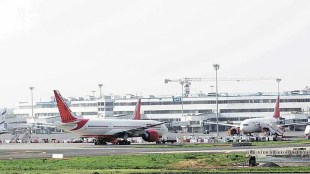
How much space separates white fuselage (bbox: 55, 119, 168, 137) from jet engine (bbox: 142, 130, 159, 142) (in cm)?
114

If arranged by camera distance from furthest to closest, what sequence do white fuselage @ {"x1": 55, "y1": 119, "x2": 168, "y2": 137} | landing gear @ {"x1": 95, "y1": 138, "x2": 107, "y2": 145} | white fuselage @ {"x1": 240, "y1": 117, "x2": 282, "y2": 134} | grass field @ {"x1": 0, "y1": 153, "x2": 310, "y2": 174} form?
white fuselage @ {"x1": 240, "y1": 117, "x2": 282, "y2": 134}, landing gear @ {"x1": 95, "y1": 138, "x2": 107, "y2": 145}, white fuselage @ {"x1": 55, "y1": 119, "x2": 168, "y2": 137}, grass field @ {"x1": 0, "y1": 153, "x2": 310, "y2": 174}

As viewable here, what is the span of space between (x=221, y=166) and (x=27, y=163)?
22.9 m

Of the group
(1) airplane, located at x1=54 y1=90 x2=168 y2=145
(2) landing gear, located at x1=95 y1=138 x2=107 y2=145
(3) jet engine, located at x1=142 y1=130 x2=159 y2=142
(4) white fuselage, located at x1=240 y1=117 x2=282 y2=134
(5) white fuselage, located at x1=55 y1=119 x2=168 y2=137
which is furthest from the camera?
(4) white fuselage, located at x1=240 y1=117 x2=282 y2=134

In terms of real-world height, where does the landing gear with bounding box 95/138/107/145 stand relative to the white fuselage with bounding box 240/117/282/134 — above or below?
→ below

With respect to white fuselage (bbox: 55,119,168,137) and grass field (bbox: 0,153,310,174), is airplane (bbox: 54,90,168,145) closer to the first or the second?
white fuselage (bbox: 55,119,168,137)

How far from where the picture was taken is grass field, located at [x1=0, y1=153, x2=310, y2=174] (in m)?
74.0

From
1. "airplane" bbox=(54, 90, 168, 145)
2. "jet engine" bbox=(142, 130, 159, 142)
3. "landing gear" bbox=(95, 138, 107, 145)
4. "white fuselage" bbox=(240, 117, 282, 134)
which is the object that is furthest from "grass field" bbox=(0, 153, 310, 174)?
"white fuselage" bbox=(240, 117, 282, 134)

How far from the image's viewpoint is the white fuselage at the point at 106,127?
470ft

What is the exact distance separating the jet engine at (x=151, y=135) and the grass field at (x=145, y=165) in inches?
2268

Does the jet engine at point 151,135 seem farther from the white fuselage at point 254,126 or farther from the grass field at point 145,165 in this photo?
the grass field at point 145,165

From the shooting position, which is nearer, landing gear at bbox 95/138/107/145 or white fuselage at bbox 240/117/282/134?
landing gear at bbox 95/138/107/145

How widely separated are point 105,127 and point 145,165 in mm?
68534

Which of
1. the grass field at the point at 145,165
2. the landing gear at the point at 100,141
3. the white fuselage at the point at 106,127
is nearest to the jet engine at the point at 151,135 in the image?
the white fuselage at the point at 106,127

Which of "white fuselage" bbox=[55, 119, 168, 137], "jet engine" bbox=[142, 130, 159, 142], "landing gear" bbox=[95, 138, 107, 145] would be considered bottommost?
"landing gear" bbox=[95, 138, 107, 145]
